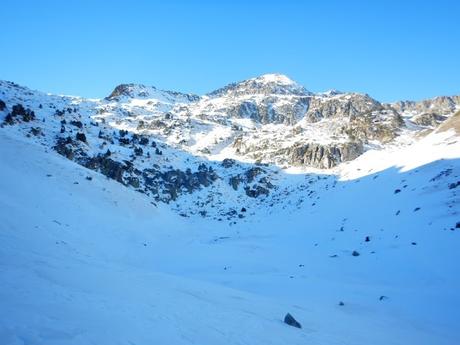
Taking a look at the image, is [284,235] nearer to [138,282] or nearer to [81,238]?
[81,238]

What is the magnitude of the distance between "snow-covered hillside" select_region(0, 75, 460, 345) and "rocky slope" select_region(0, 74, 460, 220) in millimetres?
691

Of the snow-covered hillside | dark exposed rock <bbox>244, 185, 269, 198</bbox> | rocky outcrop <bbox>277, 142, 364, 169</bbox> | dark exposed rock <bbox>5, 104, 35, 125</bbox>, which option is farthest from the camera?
rocky outcrop <bbox>277, 142, 364, 169</bbox>

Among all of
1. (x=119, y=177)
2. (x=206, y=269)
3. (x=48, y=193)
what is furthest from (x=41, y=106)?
(x=206, y=269)

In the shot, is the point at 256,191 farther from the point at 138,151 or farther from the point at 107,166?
the point at 107,166

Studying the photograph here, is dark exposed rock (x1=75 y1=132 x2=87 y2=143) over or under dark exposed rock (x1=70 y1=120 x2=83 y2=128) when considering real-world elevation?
under

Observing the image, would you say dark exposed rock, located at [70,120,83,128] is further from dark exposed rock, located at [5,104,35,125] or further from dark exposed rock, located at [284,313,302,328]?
dark exposed rock, located at [284,313,302,328]

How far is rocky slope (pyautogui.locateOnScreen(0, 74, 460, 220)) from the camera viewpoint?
5891 centimetres

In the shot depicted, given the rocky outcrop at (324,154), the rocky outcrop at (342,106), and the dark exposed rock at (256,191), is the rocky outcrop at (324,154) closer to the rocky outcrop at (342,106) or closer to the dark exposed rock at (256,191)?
the dark exposed rock at (256,191)

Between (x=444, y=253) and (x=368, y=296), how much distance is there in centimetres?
470

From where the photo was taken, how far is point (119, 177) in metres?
58.2

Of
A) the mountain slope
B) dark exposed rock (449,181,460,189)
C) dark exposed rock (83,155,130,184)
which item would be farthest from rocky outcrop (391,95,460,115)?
dark exposed rock (449,181,460,189)

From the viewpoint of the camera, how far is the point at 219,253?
2939 centimetres

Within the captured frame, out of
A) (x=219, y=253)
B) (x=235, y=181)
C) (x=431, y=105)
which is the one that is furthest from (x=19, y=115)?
(x=431, y=105)

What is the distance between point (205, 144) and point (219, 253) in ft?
281
